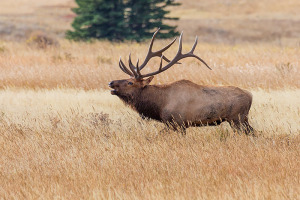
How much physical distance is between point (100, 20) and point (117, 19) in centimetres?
113

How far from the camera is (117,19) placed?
90.8 ft

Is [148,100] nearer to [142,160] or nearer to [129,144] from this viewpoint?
[129,144]

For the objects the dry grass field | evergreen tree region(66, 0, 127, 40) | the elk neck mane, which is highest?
the elk neck mane

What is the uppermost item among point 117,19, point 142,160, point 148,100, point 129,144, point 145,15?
point 148,100

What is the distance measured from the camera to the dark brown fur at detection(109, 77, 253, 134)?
287 inches

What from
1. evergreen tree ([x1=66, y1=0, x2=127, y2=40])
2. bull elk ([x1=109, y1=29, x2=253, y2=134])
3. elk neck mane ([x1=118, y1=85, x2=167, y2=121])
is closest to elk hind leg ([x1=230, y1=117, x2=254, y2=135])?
bull elk ([x1=109, y1=29, x2=253, y2=134])

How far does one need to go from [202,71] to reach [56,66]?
4.00 meters

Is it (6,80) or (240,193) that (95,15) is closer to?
(6,80)

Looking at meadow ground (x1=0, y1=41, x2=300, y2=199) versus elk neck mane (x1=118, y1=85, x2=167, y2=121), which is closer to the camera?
meadow ground (x1=0, y1=41, x2=300, y2=199)

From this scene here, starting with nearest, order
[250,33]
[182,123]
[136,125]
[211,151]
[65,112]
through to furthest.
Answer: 1. [211,151]
2. [182,123]
3. [136,125]
4. [65,112]
5. [250,33]

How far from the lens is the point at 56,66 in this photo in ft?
48.9

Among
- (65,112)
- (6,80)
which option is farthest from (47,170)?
(6,80)

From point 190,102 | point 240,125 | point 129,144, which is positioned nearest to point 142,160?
point 129,144

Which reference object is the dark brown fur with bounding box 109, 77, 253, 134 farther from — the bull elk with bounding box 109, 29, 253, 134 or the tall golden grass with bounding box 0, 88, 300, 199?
the tall golden grass with bounding box 0, 88, 300, 199
